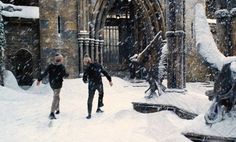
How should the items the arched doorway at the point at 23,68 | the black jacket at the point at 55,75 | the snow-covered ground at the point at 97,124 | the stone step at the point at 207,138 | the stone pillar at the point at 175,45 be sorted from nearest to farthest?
the stone step at the point at 207,138 < the snow-covered ground at the point at 97,124 < the black jacket at the point at 55,75 < the stone pillar at the point at 175,45 < the arched doorway at the point at 23,68

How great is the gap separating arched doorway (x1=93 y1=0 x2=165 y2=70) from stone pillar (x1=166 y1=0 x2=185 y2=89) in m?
8.53

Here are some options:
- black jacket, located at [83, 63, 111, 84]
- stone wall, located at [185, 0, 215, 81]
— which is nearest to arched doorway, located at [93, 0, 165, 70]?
stone wall, located at [185, 0, 215, 81]

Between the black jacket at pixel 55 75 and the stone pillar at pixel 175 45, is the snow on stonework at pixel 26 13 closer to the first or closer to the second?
the black jacket at pixel 55 75

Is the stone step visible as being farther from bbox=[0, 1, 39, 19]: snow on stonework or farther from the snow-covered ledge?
bbox=[0, 1, 39, 19]: snow on stonework

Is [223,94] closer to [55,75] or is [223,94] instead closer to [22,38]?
[55,75]

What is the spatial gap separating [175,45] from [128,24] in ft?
46.8

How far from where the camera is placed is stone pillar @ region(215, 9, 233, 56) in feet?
17.4

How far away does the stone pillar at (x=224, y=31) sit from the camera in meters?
5.31

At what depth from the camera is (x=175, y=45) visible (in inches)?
372

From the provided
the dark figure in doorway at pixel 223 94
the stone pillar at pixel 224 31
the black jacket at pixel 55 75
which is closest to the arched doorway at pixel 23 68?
the black jacket at pixel 55 75

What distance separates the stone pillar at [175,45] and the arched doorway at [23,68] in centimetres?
1054

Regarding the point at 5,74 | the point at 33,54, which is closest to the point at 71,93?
the point at 5,74

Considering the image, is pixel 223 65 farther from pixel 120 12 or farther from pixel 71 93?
pixel 120 12

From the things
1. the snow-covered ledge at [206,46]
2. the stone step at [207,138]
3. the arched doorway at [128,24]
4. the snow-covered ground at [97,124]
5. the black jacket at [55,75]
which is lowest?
the snow-covered ground at [97,124]
